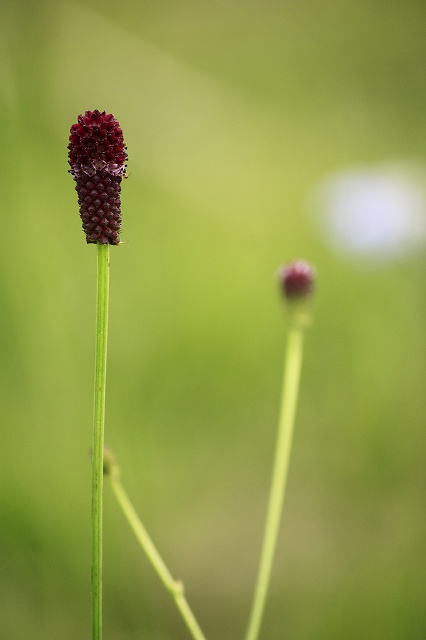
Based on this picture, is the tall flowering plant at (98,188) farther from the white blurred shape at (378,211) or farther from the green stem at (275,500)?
the white blurred shape at (378,211)

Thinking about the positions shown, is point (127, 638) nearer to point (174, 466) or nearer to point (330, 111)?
point (174, 466)

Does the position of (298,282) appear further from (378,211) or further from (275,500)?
(378,211)

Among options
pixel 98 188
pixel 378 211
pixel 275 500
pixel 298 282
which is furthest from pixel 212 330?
pixel 98 188

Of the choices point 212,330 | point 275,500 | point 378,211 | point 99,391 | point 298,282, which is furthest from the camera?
point 212,330

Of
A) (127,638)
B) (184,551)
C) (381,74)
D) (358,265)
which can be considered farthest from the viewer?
(381,74)

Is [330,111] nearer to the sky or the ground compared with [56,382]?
nearer to the sky

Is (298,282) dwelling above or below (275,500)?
above

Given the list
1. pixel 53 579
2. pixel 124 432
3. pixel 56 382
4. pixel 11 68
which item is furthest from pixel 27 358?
pixel 11 68

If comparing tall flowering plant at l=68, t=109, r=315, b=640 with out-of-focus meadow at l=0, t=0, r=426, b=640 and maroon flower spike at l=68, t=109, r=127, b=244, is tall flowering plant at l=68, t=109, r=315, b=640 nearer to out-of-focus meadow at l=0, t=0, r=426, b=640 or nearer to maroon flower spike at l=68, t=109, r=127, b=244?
maroon flower spike at l=68, t=109, r=127, b=244
